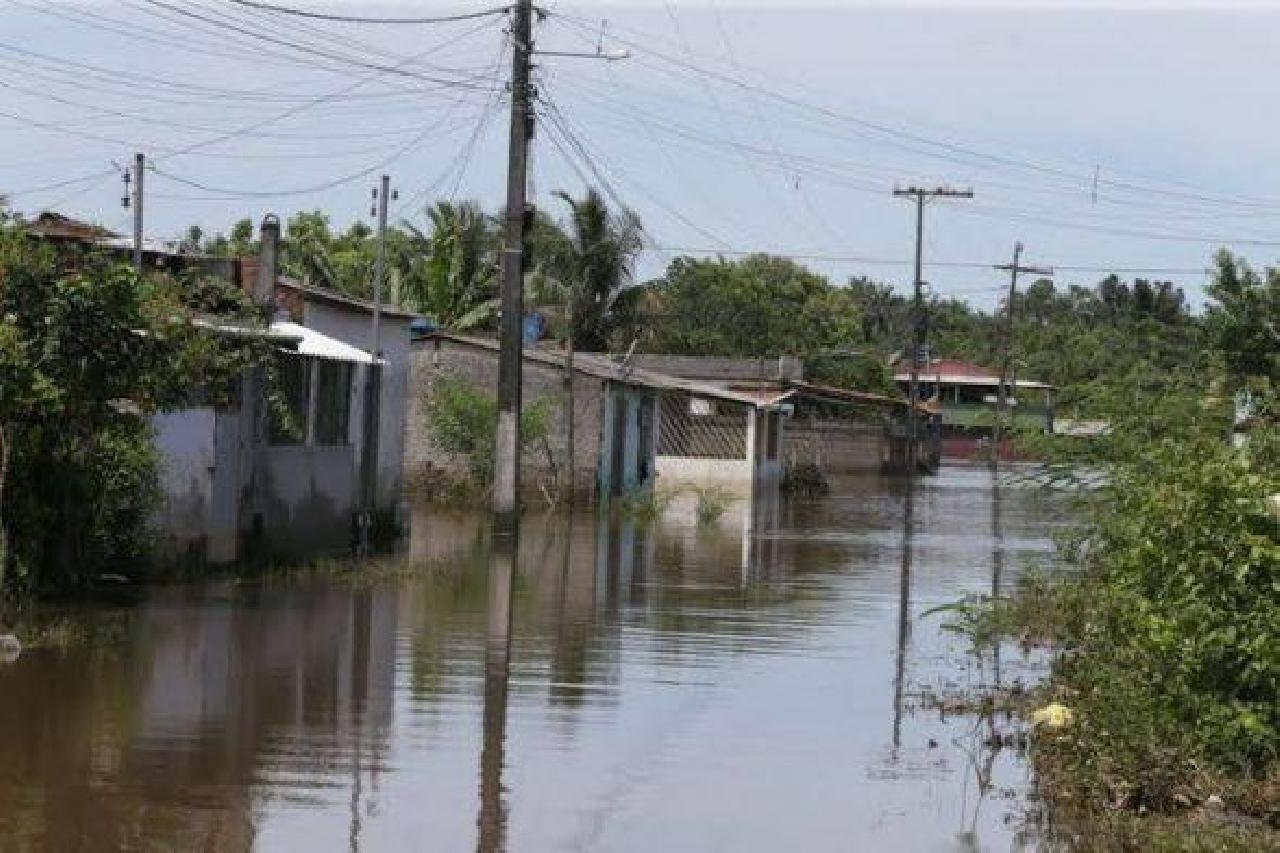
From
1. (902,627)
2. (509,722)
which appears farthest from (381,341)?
(509,722)

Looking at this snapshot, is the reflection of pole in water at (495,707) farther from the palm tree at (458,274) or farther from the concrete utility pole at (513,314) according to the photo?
the palm tree at (458,274)

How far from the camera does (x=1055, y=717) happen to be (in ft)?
42.4

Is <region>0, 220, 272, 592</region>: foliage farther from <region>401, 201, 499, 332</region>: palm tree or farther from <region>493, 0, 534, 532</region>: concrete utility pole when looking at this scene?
<region>401, 201, 499, 332</region>: palm tree

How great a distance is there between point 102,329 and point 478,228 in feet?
118

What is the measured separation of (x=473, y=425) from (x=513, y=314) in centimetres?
1059

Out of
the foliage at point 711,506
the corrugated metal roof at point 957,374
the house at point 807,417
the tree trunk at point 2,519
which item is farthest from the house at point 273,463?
the corrugated metal roof at point 957,374

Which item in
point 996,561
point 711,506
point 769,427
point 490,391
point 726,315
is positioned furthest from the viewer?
point 726,315

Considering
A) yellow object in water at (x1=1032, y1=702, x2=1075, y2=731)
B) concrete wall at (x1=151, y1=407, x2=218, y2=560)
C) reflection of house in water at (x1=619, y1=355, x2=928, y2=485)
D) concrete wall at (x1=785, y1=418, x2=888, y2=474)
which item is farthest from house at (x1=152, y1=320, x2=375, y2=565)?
concrete wall at (x1=785, y1=418, x2=888, y2=474)

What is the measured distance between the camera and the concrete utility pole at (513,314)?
2870cm

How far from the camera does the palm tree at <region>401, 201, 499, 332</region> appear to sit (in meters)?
49.0

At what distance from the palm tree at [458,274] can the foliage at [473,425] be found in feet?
28.8

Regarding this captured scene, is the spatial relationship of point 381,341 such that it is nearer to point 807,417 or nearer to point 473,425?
point 473,425

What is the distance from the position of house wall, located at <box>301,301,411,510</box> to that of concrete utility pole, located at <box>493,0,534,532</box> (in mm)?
1872

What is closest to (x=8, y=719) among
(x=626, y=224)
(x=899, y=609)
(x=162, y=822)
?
(x=162, y=822)
